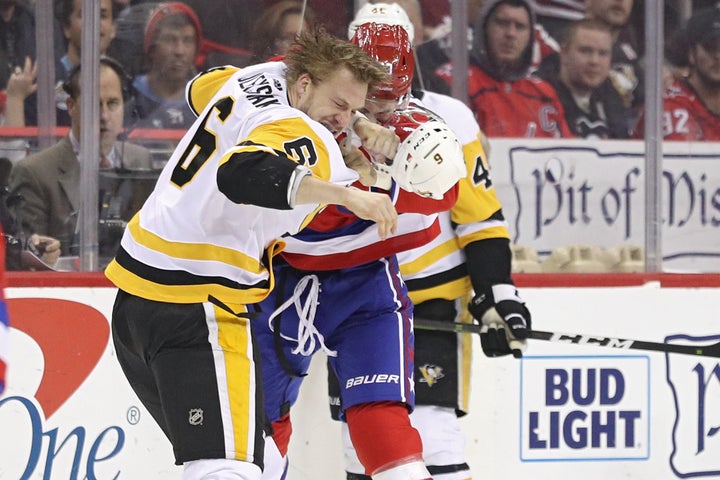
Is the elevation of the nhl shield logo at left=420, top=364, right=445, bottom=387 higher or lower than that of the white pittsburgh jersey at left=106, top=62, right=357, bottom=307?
lower

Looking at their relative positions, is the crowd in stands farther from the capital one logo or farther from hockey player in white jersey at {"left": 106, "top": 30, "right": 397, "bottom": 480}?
hockey player in white jersey at {"left": 106, "top": 30, "right": 397, "bottom": 480}

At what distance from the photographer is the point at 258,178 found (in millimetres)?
2070

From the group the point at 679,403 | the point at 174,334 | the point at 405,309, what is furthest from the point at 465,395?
the point at 174,334

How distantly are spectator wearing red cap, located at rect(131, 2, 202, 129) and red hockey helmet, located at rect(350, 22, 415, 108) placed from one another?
750 millimetres

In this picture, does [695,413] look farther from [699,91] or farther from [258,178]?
[258,178]

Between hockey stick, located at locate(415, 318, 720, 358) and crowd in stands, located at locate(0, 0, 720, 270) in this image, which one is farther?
crowd in stands, located at locate(0, 0, 720, 270)

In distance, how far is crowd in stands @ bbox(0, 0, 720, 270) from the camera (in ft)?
11.0

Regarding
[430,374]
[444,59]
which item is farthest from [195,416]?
[444,59]

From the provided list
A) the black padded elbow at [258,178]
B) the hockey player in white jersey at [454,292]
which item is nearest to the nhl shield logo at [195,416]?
the black padded elbow at [258,178]

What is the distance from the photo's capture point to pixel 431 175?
242cm

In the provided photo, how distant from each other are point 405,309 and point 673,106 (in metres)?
1.39

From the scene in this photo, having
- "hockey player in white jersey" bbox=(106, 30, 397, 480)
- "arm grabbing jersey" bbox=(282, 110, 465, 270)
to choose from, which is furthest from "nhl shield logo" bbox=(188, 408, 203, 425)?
"arm grabbing jersey" bbox=(282, 110, 465, 270)

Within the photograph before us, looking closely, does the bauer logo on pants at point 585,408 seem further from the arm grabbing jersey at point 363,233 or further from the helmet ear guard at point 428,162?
the helmet ear guard at point 428,162

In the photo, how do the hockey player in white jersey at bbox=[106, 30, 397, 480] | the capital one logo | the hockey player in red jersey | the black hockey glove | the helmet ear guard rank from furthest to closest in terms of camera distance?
the capital one logo, the black hockey glove, the hockey player in red jersey, the helmet ear guard, the hockey player in white jersey at bbox=[106, 30, 397, 480]
